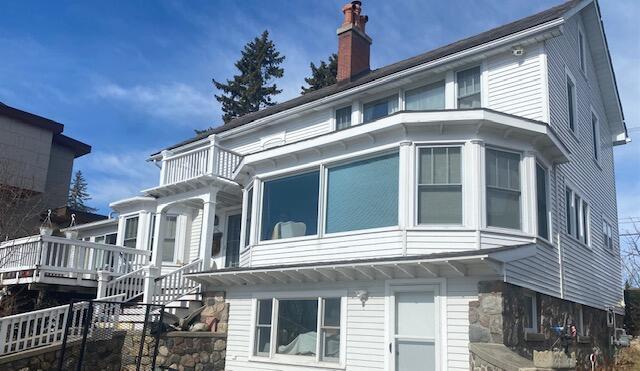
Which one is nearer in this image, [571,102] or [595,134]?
[571,102]

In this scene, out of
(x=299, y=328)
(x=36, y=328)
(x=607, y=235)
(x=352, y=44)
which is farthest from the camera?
(x=352, y=44)

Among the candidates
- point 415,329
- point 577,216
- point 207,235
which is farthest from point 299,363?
point 577,216

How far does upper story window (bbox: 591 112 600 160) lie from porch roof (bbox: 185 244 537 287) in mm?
8114

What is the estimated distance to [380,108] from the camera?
14.6 meters

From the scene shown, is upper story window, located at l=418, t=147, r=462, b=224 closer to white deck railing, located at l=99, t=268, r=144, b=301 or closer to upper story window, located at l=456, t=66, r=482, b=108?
upper story window, located at l=456, t=66, r=482, b=108

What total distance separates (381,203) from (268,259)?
314 centimetres

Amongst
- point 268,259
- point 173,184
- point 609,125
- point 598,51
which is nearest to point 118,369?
point 268,259

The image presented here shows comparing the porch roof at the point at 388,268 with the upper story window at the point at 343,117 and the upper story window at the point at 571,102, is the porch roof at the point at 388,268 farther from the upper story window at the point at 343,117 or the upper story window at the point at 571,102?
the upper story window at the point at 571,102

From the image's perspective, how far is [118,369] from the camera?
41.0 ft

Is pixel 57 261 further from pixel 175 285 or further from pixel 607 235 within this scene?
pixel 607 235

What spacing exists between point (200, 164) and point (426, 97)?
6.28 metres

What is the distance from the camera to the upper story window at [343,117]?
15.2 m

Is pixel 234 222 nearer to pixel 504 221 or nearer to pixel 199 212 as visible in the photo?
pixel 199 212

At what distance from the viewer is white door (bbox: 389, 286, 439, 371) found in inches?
379
